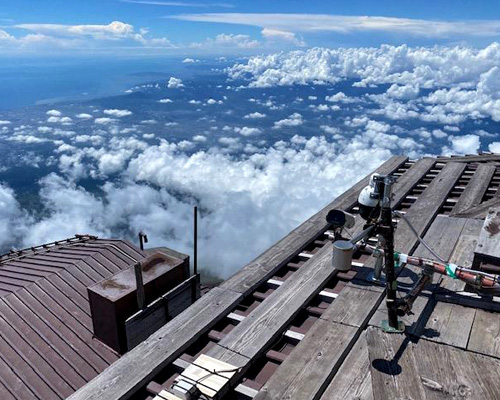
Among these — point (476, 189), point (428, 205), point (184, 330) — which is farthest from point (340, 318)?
point (476, 189)

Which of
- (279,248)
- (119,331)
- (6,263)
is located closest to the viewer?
(279,248)

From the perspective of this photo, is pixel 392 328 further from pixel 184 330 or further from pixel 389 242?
pixel 184 330

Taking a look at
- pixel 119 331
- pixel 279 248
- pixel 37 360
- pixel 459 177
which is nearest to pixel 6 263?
pixel 37 360

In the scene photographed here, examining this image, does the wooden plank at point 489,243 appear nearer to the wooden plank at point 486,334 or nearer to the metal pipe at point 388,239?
the wooden plank at point 486,334

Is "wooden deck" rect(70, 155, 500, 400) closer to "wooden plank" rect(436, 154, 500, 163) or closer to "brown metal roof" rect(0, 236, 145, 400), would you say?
"wooden plank" rect(436, 154, 500, 163)

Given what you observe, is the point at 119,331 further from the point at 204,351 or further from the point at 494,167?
the point at 494,167

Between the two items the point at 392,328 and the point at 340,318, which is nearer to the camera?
the point at 392,328

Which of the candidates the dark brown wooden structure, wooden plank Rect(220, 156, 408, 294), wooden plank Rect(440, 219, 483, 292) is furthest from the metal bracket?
the dark brown wooden structure
